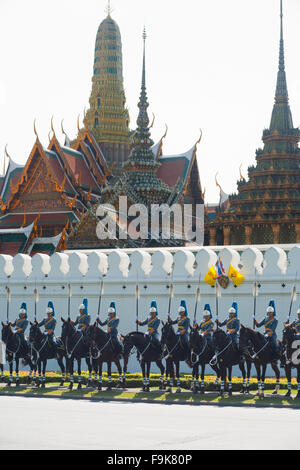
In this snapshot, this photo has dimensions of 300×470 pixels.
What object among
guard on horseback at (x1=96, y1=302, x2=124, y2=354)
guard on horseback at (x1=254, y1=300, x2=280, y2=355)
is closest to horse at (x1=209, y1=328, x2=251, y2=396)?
→ guard on horseback at (x1=254, y1=300, x2=280, y2=355)

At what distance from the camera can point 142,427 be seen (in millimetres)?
15672

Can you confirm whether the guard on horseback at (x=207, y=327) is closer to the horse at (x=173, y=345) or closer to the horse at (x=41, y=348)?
the horse at (x=173, y=345)

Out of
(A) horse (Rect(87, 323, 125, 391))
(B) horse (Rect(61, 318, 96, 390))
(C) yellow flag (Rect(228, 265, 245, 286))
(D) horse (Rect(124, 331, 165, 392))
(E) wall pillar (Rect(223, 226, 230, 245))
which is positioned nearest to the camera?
(D) horse (Rect(124, 331, 165, 392))

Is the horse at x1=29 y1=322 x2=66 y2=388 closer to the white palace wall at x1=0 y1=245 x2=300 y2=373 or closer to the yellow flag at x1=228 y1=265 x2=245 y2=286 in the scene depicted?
the white palace wall at x1=0 y1=245 x2=300 y2=373

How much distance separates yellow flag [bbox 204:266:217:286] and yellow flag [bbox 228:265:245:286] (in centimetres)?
46

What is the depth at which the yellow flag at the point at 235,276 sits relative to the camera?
26.5 meters

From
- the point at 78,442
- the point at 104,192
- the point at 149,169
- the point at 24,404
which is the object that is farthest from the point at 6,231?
the point at 78,442

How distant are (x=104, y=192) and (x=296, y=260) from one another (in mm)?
21754

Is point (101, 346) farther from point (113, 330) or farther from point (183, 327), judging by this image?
point (183, 327)

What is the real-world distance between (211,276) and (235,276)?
74 centimetres

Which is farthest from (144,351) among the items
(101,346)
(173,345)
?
(101,346)

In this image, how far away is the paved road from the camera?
1352 centimetres

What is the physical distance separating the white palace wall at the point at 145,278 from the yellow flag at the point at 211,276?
0.31 m
